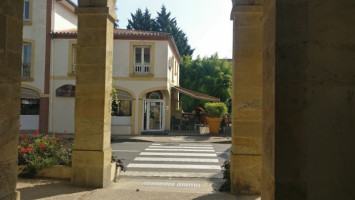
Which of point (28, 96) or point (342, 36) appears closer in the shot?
point (342, 36)

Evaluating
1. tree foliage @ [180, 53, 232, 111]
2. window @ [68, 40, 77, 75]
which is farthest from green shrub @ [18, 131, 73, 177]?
tree foliage @ [180, 53, 232, 111]

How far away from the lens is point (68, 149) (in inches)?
252

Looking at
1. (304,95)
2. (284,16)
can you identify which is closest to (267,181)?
(304,95)

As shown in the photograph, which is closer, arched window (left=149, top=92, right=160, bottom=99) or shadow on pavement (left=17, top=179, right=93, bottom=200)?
shadow on pavement (left=17, top=179, right=93, bottom=200)

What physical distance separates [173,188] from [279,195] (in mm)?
3530

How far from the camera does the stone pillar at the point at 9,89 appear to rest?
2494 millimetres

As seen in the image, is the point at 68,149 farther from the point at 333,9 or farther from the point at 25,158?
the point at 333,9

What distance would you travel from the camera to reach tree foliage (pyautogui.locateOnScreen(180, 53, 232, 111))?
26.1 m

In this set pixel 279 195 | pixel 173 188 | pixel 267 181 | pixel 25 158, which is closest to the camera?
pixel 279 195

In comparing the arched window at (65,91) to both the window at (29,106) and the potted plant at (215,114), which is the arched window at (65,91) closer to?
the window at (29,106)

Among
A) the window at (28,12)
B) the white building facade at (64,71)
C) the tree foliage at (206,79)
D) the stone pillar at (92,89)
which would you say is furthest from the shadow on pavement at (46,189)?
the tree foliage at (206,79)

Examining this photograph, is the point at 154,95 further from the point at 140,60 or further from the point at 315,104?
the point at 315,104

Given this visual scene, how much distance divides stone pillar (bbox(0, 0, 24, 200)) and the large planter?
1604 cm

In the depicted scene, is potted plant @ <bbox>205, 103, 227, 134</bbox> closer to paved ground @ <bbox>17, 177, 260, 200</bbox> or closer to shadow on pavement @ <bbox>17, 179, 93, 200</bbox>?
paved ground @ <bbox>17, 177, 260, 200</bbox>
